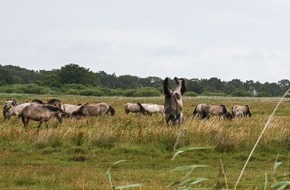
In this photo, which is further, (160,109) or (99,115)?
(160,109)

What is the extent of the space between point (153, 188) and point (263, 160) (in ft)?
21.0

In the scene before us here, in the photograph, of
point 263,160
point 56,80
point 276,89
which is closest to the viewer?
point 263,160

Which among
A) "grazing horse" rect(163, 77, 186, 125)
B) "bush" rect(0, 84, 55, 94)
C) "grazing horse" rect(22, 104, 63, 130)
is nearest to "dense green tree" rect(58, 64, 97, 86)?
"bush" rect(0, 84, 55, 94)

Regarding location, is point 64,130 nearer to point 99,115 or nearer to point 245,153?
point 245,153

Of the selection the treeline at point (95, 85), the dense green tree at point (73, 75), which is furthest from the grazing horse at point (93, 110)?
the dense green tree at point (73, 75)

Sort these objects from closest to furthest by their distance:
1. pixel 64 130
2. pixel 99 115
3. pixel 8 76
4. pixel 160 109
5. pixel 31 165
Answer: pixel 31 165
pixel 64 130
pixel 99 115
pixel 160 109
pixel 8 76

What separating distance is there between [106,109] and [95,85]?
76836 millimetres

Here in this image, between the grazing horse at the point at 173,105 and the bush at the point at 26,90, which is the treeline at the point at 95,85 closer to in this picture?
the bush at the point at 26,90

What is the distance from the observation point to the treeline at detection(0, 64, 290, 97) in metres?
82.0

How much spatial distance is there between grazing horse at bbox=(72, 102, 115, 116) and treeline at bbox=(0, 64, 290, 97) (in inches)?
518

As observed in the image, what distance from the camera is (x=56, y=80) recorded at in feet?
320

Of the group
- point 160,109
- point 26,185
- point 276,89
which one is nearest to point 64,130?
point 26,185

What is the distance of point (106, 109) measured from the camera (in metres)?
27.7

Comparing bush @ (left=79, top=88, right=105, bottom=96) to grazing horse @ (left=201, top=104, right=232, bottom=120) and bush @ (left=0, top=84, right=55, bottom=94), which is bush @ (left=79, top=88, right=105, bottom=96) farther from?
grazing horse @ (left=201, top=104, right=232, bottom=120)
